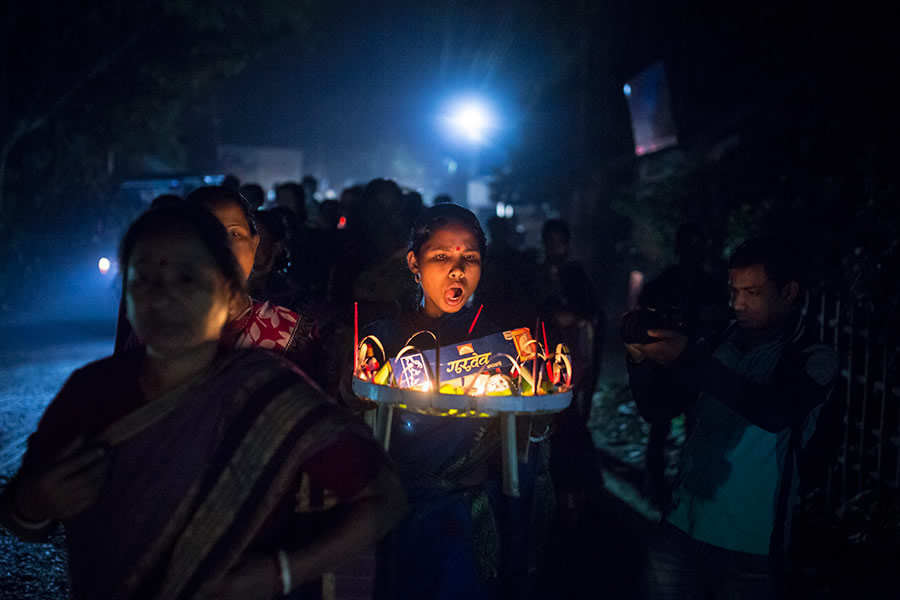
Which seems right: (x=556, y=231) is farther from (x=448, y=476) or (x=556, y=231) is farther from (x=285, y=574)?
(x=285, y=574)

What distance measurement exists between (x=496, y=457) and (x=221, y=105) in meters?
68.2

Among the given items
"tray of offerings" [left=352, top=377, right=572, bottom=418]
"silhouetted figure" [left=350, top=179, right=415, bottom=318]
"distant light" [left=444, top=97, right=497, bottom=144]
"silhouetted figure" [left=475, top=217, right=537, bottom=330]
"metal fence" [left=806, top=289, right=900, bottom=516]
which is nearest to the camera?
"tray of offerings" [left=352, top=377, right=572, bottom=418]

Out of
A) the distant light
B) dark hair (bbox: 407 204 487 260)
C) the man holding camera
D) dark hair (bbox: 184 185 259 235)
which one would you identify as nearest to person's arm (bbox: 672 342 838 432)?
the man holding camera

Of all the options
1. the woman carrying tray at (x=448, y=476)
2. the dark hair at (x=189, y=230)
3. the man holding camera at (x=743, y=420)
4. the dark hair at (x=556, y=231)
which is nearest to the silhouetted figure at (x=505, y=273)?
the dark hair at (x=556, y=231)

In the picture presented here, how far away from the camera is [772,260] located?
9.87 ft

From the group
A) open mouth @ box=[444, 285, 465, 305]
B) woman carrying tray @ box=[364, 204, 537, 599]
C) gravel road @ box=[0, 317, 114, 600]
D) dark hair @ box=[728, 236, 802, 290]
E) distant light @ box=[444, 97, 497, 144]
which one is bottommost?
gravel road @ box=[0, 317, 114, 600]

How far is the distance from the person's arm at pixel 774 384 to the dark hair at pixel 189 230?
1496mm

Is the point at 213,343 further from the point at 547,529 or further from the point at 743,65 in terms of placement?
the point at 743,65

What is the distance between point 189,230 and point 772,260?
217cm

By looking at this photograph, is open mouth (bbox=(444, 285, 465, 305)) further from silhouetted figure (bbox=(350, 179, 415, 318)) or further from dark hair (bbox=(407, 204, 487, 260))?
silhouetted figure (bbox=(350, 179, 415, 318))

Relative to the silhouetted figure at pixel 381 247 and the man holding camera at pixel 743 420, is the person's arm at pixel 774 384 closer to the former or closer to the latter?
the man holding camera at pixel 743 420

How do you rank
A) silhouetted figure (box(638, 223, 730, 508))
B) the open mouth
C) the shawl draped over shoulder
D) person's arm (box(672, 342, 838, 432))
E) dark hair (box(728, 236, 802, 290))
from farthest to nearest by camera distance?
1. silhouetted figure (box(638, 223, 730, 508))
2. dark hair (box(728, 236, 802, 290))
3. the open mouth
4. person's arm (box(672, 342, 838, 432))
5. the shawl draped over shoulder

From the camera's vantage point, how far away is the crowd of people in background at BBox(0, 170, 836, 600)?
1680mm

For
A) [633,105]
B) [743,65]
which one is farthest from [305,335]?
[633,105]
